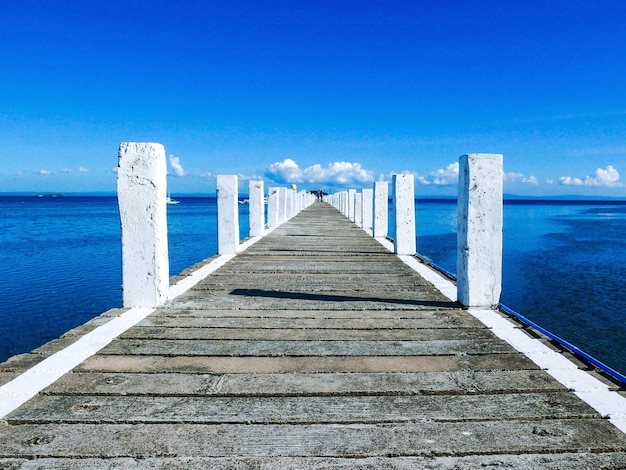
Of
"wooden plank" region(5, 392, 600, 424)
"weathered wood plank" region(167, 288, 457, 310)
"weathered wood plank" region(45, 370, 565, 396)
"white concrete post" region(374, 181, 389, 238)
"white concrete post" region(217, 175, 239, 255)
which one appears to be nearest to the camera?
"wooden plank" region(5, 392, 600, 424)

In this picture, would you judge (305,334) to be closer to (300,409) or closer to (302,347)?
(302,347)

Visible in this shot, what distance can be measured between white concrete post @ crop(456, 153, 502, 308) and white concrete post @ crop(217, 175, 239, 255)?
4190mm

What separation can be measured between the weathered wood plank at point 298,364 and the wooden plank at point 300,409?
14.6 inches

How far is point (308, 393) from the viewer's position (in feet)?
7.83

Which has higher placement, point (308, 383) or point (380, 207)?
point (380, 207)

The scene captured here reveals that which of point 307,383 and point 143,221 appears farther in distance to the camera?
point 143,221

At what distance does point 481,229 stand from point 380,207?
6601 millimetres

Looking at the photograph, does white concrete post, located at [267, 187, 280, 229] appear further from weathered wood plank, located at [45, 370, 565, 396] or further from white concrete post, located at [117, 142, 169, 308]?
weathered wood plank, located at [45, 370, 565, 396]

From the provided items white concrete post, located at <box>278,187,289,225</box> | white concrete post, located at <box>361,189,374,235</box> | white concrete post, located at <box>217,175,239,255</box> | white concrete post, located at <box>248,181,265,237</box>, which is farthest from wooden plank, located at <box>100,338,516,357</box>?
white concrete post, located at <box>278,187,289,225</box>

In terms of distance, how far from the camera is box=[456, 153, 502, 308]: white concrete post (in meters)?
4.05

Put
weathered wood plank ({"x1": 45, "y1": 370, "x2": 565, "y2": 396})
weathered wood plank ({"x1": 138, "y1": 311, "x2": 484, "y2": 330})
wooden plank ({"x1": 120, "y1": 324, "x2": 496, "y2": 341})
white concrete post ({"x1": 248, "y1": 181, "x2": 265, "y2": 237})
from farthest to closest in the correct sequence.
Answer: white concrete post ({"x1": 248, "y1": 181, "x2": 265, "y2": 237}) < weathered wood plank ({"x1": 138, "y1": 311, "x2": 484, "y2": 330}) < wooden plank ({"x1": 120, "y1": 324, "x2": 496, "y2": 341}) < weathered wood plank ({"x1": 45, "y1": 370, "x2": 565, "y2": 396})

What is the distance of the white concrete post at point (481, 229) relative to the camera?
405 cm

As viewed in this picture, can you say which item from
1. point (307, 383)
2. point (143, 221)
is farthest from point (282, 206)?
point (307, 383)

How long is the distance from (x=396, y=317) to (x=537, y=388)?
1.55m
